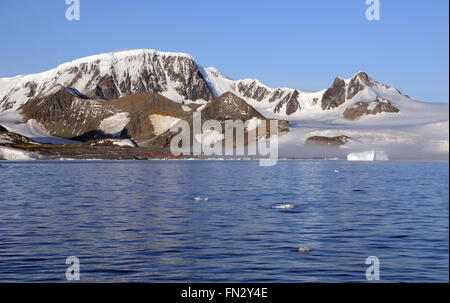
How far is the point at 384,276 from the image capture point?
2280 cm

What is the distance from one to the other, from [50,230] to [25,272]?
10977mm

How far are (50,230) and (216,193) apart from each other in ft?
98.3

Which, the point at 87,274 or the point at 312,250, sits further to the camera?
the point at 312,250

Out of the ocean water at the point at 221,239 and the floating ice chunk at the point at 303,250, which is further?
the floating ice chunk at the point at 303,250

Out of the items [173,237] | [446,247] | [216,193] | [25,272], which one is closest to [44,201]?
[216,193]

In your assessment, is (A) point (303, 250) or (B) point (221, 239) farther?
(B) point (221, 239)

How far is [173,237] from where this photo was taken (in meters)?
32.1

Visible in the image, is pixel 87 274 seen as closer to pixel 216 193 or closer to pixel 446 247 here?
pixel 446 247

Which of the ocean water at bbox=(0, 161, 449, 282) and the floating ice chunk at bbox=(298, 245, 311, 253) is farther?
the floating ice chunk at bbox=(298, 245, 311, 253)

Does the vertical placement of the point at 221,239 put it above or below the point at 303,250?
above
